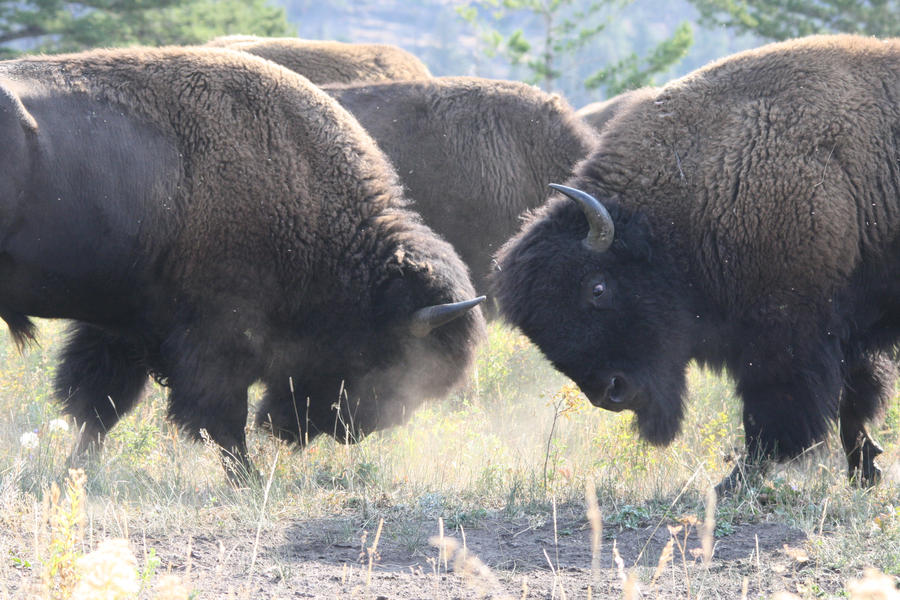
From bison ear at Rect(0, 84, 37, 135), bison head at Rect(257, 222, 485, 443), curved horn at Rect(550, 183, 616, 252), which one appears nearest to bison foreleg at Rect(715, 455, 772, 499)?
curved horn at Rect(550, 183, 616, 252)

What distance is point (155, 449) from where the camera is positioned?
242 inches

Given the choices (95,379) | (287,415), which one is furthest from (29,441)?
(287,415)

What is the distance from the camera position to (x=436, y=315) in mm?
5289

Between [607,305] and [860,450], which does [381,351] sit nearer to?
[607,305]

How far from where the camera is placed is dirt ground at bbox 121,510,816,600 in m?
3.56

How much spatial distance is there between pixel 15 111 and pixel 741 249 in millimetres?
3546

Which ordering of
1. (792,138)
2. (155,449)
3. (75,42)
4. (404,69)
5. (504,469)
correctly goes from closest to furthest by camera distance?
(792,138), (504,469), (155,449), (404,69), (75,42)

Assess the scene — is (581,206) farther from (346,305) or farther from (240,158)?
(240,158)

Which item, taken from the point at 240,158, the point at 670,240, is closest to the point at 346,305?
the point at 240,158

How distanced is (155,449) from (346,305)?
62.1 inches

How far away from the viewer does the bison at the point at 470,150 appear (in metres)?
7.63

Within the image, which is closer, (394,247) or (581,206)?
(581,206)

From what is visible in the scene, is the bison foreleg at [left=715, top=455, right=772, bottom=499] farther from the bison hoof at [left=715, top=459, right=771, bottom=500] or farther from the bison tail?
the bison tail

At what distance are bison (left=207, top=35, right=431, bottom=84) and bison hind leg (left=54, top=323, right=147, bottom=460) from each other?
3645mm
